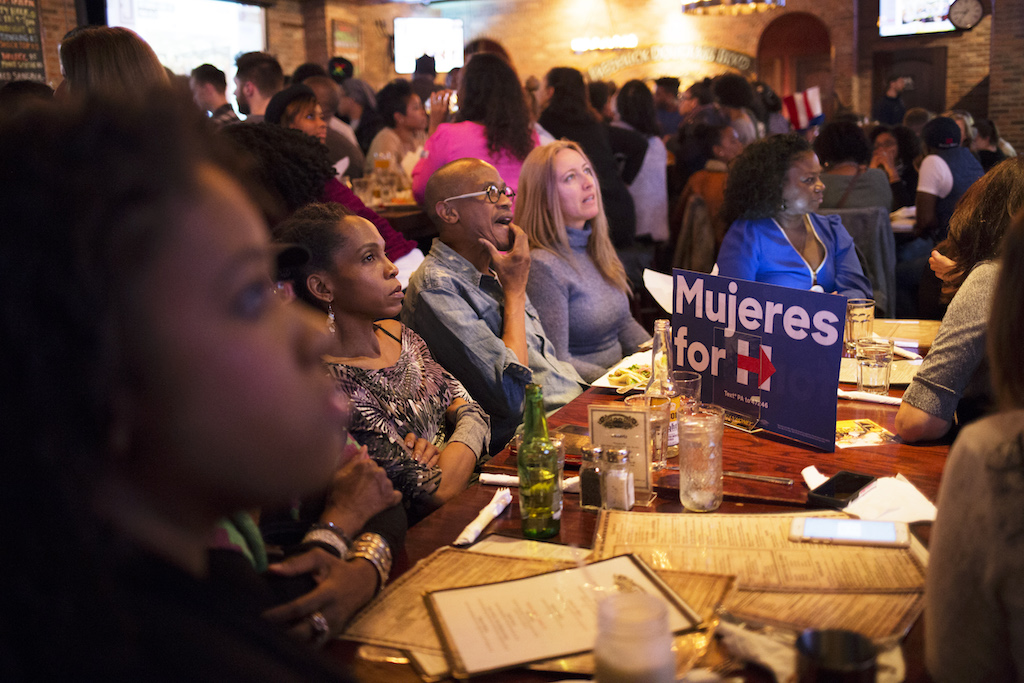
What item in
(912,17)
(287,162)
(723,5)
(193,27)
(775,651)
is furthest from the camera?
(912,17)

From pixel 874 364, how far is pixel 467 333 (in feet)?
3.70

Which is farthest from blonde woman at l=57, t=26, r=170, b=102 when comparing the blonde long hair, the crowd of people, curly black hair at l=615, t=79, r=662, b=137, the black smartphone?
curly black hair at l=615, t=79, r=662, b=137

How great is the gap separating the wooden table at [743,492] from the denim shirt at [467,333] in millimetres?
395

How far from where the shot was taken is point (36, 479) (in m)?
0.54

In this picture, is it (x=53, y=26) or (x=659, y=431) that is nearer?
(x=659, y=431)

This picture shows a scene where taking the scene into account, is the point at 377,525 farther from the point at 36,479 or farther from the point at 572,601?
the point at 36,479

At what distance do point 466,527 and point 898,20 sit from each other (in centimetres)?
1407

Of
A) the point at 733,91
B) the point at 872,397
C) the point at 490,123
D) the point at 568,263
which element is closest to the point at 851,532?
the point at 872,397

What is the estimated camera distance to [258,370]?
598 millimetres

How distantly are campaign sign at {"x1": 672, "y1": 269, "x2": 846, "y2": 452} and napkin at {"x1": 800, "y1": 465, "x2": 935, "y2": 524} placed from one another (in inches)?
9.6

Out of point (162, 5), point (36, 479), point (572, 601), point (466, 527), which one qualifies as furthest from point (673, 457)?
point (162, 5)

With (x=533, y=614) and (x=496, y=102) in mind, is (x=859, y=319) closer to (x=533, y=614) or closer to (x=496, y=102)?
(x=533, y=614)

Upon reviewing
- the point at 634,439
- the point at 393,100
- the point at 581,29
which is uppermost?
the point at 581,29

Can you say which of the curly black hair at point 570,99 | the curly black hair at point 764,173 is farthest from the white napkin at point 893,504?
the curly black hair at point 570,99
